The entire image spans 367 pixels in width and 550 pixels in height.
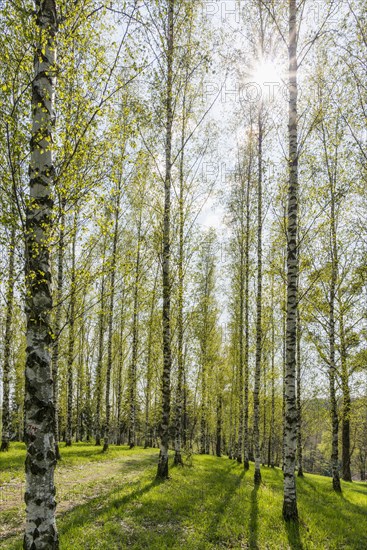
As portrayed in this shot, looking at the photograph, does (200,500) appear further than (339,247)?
No

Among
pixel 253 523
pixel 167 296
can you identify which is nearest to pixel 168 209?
pixel 167 296

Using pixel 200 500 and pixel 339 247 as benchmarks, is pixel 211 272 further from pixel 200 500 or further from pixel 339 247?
pixel 200 500

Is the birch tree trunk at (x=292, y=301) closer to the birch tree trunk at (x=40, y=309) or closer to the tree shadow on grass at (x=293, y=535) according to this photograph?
the tree shadow on grass at (x=293, y=535)

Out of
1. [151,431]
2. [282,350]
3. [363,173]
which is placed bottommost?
[151,431]

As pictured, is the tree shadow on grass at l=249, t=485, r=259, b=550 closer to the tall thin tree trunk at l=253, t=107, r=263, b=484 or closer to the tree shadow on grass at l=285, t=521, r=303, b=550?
the tree shadow on grass at l=285, t=521, r=303, b=550

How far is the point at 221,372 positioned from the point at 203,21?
2372 centimetres

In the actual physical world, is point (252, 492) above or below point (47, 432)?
below

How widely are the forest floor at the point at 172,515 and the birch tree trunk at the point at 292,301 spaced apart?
2.84ft

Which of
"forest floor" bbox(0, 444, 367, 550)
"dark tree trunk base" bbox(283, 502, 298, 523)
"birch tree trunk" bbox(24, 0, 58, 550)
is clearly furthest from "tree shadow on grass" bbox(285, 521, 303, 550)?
"birch tree trunk" bbox(24, 0, 58, 550)

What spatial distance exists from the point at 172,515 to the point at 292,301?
19.8ft

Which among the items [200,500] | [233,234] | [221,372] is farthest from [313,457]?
[200,500]

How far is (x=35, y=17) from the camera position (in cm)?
493

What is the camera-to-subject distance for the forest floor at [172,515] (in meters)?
6.62

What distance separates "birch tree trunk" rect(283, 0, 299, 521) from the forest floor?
0.87 metres
